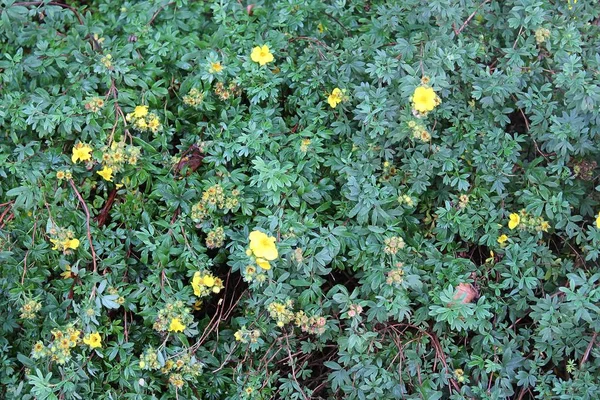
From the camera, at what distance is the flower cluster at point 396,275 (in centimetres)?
245

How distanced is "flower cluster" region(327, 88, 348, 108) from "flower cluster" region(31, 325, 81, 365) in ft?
4.54

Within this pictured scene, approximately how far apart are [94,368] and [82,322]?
0.18 metres

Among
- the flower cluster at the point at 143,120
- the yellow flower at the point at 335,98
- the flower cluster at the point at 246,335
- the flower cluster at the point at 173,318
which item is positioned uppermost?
the yellow flower at the point at 335,98

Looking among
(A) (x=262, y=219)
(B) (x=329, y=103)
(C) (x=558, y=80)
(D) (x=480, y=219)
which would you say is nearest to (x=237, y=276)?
(A) (x=262, y=219)

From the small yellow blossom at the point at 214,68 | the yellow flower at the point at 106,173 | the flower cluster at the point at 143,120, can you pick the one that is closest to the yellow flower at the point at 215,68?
the small yellow blossom at the point at 214,68

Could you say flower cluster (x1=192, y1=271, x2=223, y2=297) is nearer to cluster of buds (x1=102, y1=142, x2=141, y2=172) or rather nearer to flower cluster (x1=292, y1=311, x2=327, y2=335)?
flower cluster (x1=292, y1=311, x2=327, y2=335)

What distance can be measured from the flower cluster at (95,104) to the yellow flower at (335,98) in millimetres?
982

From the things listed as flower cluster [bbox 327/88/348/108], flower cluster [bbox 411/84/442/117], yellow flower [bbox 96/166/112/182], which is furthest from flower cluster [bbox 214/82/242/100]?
flower cluster [bbox 411/84/442/117]

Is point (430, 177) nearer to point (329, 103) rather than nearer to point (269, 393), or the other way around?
point (329, 103)

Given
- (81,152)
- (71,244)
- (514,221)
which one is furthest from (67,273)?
(514,221)

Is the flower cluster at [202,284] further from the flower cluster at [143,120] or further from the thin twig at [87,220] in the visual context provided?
the flower cluster at [143,120]

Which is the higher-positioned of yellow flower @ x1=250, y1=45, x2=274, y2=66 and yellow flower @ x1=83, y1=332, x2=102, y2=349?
yellow flower @ x1=250, y1=45, x2=274, y2=66

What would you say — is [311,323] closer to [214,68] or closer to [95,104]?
[214,68]

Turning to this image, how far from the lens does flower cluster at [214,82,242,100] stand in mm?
2910
